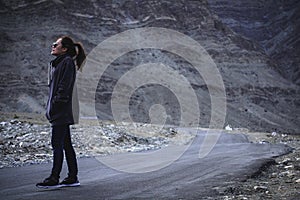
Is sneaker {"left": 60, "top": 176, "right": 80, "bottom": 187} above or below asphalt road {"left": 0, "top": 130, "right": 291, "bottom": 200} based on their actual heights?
above

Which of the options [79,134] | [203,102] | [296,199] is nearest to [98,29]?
[203,102]

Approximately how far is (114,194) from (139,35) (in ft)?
208

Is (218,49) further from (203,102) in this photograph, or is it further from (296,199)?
(296,199)

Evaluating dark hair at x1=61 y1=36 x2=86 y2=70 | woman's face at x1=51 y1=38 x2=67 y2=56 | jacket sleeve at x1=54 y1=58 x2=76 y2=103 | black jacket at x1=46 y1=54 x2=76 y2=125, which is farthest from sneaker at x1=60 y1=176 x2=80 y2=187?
woman's face at x1=51 y1=38 x2=67 y2=56

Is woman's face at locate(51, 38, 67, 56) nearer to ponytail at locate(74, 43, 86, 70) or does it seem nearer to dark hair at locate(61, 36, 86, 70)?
→ dark hair at locate(61, 36, 86, 70)

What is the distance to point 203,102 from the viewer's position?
201 feet

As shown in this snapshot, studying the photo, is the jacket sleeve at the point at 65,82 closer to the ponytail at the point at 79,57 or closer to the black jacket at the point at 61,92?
the black jacket at the point at 61,92

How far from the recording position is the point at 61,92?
19.3ft

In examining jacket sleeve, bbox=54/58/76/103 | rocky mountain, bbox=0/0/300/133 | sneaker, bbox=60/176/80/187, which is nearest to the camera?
jacket sleeve, bbox=54/58/76/103

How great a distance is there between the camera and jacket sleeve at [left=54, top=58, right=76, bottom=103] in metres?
5.88

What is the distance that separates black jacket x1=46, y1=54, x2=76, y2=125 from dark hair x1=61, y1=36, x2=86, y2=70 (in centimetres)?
18

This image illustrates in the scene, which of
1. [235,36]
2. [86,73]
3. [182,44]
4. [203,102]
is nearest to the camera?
[86,73]

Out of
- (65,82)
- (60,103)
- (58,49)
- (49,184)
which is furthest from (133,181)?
(58,49)

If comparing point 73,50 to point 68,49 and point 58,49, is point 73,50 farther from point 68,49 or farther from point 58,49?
point 58,49
